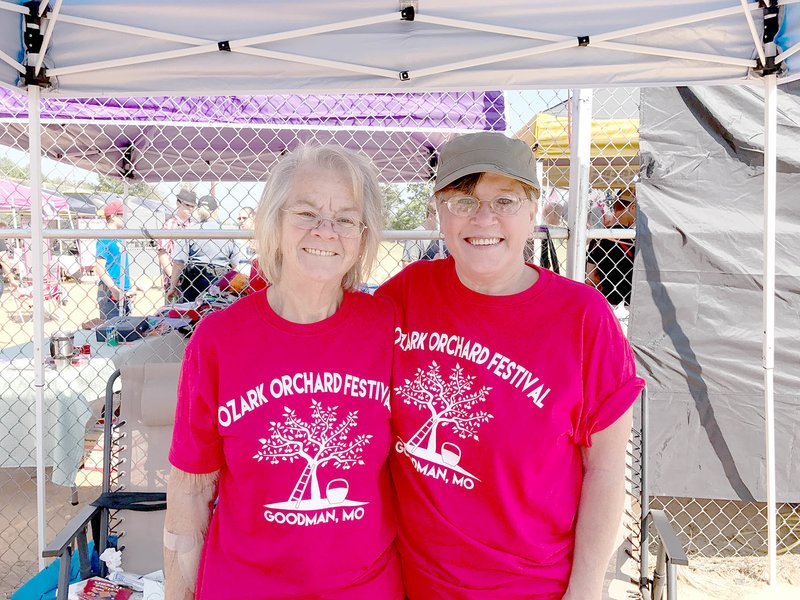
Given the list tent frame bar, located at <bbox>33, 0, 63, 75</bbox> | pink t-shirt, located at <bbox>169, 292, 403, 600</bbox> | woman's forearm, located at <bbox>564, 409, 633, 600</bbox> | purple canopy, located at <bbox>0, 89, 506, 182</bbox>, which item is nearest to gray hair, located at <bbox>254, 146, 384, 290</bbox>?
pink t-shirt, located at <bbox>169, 292, 403, 600</bbox>

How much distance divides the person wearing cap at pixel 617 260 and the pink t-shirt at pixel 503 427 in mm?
2184

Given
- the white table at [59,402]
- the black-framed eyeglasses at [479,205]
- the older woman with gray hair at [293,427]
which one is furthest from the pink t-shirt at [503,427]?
the white table at [59,402]

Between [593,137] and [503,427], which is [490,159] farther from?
[593,137]

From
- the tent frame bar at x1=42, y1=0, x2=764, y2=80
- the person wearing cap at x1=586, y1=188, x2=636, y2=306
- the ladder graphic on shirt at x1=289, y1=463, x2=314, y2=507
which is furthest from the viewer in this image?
the person wearing cap at x1=586, y1=188, x2=636, y2=306

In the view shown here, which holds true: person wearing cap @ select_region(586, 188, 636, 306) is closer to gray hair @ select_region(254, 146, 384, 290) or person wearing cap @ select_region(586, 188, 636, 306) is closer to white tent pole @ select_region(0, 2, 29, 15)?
gray hair @ select_region(254, 146, 384, 290)

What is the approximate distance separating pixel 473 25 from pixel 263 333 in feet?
4.61

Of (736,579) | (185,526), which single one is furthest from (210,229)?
(736,579)

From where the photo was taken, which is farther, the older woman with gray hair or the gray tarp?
the gray tarp

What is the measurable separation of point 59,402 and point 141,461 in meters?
1.29

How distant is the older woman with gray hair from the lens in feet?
4.75

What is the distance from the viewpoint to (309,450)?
1.45m

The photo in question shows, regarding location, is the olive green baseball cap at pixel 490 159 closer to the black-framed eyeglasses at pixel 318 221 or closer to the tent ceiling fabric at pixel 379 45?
the black-framed eyeglasses at pixel 318 221

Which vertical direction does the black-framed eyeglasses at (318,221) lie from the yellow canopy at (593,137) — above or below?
below

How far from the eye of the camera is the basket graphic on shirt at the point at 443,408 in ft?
4.93
